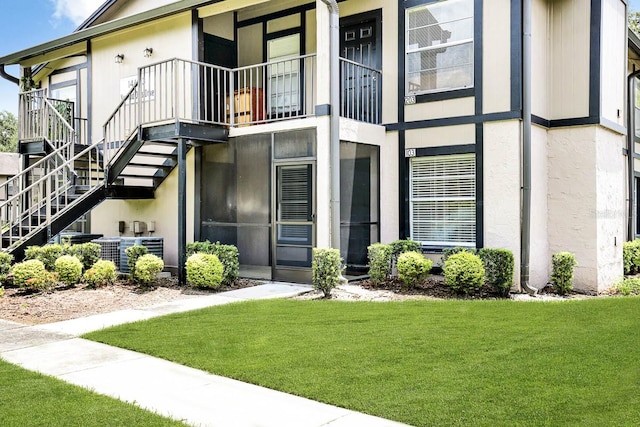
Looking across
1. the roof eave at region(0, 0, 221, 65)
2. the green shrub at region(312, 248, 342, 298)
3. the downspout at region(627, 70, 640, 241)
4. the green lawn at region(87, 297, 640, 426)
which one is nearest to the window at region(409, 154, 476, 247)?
the green shrub at region(312, 248, 342, 298)

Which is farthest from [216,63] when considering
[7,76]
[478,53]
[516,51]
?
→ [7,76]

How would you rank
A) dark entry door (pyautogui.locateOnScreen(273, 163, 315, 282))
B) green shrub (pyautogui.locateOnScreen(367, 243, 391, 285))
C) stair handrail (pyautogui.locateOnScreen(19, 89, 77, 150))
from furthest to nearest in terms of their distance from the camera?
stair handrail (pyautogui.locateOnScreen(19, 89, 77, 150)) < dark entry door (pyautogui.locateOnScreen(273, 163, 315, 282)) < green shrub (pyautogui.locateOnScreen(367, 243, 391, 285))

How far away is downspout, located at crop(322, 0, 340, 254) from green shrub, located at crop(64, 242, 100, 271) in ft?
16.0

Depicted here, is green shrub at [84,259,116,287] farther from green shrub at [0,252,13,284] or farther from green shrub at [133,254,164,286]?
green shrub at [0,252,13,284]

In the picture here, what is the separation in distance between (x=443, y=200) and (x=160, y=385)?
6993 mm

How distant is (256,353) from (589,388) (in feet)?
9.58

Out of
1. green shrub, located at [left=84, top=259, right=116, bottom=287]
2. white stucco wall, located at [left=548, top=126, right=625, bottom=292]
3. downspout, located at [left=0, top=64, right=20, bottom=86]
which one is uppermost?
downspout, located at [left=0, top=64, right=20, bottom=86]

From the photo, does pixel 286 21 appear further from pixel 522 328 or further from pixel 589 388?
pixel 589 388

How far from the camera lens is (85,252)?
1158 cm

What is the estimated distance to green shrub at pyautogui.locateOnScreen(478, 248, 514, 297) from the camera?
9.38m

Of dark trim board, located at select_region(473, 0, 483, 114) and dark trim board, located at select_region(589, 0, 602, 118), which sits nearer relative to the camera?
dark trim board, located at select_region(473, 0, 483, 114)

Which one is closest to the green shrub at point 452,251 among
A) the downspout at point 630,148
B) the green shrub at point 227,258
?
the green shrub at point 227,258

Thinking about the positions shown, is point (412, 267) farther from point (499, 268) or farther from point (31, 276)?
point (31, 276)

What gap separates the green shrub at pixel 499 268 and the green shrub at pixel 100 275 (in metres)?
6.42
